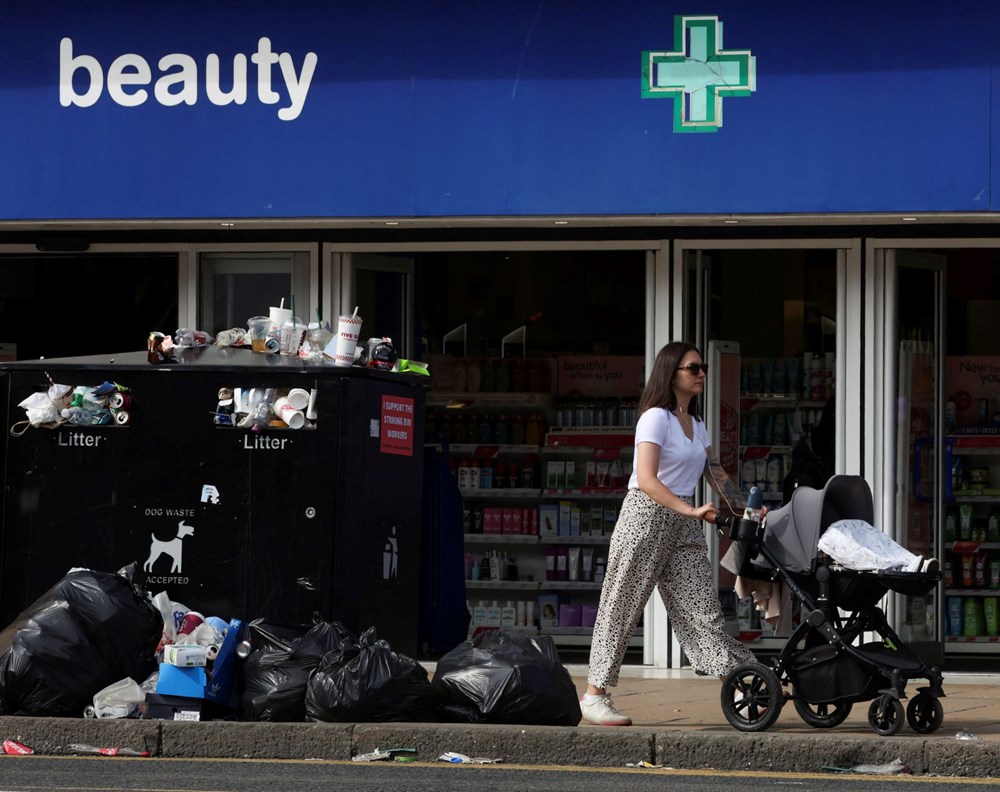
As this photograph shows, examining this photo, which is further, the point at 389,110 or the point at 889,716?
Answer: the point at 389,110

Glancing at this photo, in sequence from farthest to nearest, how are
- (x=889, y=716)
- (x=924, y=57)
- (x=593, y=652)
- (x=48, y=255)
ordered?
(x=48, y=255)
(x=924, y=57)
(x=593, y=652)
(x=889, y=716)

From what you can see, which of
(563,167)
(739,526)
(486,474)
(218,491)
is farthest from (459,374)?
(739,526)

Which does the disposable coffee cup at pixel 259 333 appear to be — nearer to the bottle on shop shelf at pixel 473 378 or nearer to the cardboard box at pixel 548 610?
the bottle on shop shelf at pixel 473 378

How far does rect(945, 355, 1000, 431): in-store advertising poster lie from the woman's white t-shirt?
449cm

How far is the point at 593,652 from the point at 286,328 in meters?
2.45

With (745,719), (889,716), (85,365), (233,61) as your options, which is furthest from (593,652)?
(233,61)

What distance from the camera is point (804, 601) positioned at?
324 inches

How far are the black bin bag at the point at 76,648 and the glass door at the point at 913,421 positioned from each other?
468 cm

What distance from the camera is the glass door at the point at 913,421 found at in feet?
35.8

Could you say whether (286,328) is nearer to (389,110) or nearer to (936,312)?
(389,110)

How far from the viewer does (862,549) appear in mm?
8070

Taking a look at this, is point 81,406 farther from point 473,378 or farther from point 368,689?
point 473,378

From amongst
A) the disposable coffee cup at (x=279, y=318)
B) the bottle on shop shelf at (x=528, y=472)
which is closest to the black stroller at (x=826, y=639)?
the disposable coffee cup at (x=279, y=318)

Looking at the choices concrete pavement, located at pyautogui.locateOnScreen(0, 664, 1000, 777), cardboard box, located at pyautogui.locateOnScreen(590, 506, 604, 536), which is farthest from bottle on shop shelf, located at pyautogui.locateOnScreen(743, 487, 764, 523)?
cardboard box, located at pyautogui.locateOnScreen(590, 506, 604, 536)
